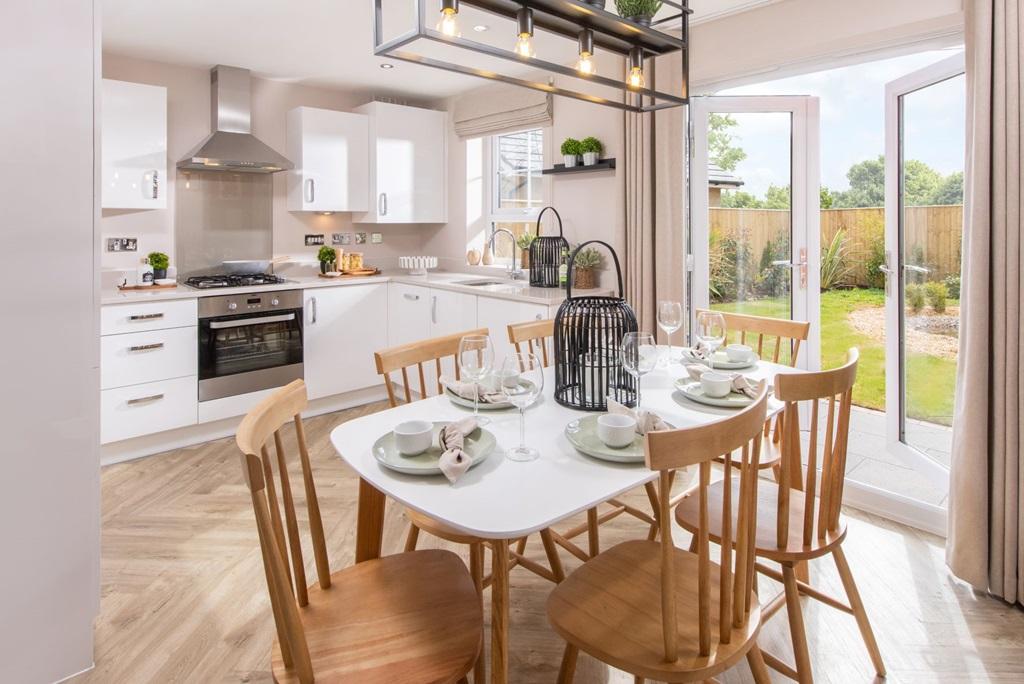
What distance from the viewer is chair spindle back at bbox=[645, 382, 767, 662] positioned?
1141mm

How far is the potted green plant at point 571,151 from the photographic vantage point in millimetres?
3885

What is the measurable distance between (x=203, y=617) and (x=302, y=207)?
309 centimetres

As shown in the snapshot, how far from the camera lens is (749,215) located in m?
3.67

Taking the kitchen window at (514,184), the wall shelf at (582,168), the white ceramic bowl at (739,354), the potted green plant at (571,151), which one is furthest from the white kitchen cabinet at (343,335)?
the white ceramic bowl at (739,354)

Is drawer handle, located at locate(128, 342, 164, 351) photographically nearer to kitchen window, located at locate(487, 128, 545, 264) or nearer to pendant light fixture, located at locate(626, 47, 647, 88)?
kitchen window, located at locate(487, 128, 545, 264)

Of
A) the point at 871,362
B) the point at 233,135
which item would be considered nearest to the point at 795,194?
the point at 871,362

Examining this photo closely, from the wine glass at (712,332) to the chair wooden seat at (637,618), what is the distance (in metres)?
0.88

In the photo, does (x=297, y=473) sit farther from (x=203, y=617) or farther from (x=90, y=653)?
(x=90, y=653)

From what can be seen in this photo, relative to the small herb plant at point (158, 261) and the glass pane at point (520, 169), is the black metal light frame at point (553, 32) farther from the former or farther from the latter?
the small herb plant at point (158, 261)

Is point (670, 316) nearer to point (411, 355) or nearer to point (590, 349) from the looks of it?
point (590, 349)

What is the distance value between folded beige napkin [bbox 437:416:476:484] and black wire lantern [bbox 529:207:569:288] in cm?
251

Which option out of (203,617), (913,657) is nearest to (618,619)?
(913,657)

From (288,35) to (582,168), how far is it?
6.13 feet

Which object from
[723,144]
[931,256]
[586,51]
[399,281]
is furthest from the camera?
[399,281]
